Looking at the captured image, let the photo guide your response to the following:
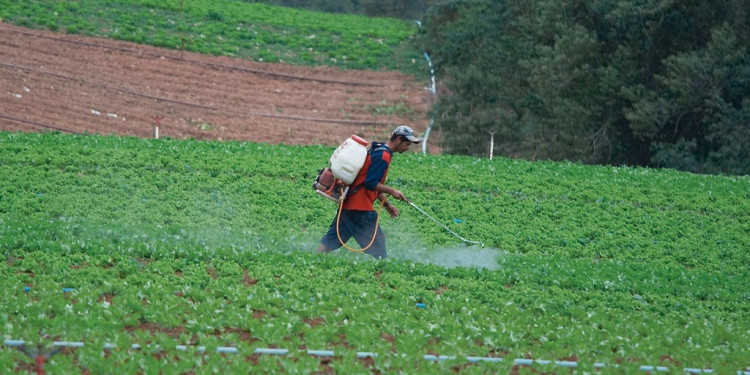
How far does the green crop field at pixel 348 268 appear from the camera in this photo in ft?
29.6

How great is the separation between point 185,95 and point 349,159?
88.5ft

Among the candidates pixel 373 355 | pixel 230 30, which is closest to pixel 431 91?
pixel 230 30

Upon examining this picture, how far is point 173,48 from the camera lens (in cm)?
4312

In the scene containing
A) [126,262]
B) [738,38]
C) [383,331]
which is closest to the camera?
[383,331]

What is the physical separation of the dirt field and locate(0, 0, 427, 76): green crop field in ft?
4.48

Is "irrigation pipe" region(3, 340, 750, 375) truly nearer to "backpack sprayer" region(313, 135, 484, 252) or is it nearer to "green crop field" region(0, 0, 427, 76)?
"backpack sprayer" region(313, 135, 484, 252)

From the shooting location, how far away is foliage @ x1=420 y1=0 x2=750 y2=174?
2866 cm

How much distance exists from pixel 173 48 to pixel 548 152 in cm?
1896

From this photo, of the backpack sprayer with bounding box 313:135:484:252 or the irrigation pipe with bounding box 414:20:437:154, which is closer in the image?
the backpack sprayer with bounding box 313:135:484:252

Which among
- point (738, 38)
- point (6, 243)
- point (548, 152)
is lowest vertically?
point (548, 152)

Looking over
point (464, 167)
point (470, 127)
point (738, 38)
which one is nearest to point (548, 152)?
point (470, 127)

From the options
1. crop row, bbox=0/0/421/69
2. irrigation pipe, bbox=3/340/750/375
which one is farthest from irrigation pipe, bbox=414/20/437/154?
irrigation pipe, bbox=3/340/750/375

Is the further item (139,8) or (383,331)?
(139,8)

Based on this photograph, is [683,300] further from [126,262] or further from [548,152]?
[548,152]
